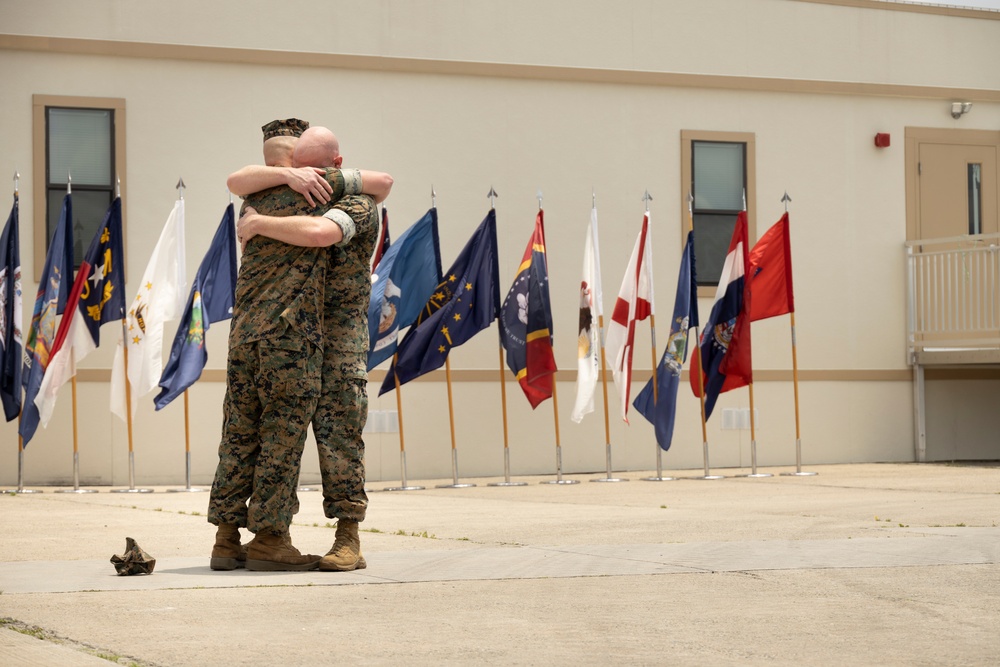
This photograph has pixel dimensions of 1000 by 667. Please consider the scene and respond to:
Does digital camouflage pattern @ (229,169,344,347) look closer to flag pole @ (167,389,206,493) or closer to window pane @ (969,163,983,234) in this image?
flag pole @ (167,389,206,493)

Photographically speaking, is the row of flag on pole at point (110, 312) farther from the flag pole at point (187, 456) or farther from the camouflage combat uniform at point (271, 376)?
the camouflage combat uniform at point (271, 376)

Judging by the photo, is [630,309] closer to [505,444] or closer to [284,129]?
[505,444]

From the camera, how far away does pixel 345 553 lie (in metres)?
6.91

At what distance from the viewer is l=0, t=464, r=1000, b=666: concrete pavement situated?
4707 mm

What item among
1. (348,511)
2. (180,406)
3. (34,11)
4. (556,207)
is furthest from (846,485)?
(34,11)

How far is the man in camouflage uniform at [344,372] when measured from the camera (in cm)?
693

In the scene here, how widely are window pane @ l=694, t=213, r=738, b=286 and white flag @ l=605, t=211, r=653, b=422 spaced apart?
2199 mm

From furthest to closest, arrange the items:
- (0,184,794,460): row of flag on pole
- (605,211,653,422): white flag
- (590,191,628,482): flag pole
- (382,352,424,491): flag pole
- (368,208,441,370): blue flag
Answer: (590,191,628,482): flag pole → (605,211,653,422): white flag → (382,352,424,491): flag pole → (368,208,441,370): blue flag → (0,184,794,460): row of flag on pole

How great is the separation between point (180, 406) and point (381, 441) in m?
2.18

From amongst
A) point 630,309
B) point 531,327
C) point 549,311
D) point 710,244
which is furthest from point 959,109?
point 531,327

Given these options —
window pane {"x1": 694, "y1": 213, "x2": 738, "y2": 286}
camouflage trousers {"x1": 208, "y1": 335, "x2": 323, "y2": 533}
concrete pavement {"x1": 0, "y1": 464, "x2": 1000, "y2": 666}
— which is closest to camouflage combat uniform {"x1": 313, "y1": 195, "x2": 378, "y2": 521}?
camouflage trousers {"x1": 208, "y1": 335, "x2": 323, "y2": 533}

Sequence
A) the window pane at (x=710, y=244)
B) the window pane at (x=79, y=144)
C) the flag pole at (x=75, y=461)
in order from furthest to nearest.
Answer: the window pane at (x=710, y=244) < the window pane at (x=79, y=144) < the flag pole at (x=75, y=461)

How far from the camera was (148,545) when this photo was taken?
27.4 feet

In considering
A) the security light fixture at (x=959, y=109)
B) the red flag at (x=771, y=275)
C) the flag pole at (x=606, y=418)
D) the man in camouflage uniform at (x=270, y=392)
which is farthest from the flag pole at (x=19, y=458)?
the security light fixture at (x=959, y=109)
